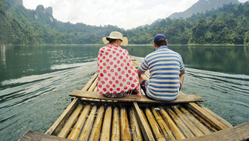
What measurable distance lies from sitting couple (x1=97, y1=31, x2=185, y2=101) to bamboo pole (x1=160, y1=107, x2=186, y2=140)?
0.96ft

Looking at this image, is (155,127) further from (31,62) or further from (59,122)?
(31,62)

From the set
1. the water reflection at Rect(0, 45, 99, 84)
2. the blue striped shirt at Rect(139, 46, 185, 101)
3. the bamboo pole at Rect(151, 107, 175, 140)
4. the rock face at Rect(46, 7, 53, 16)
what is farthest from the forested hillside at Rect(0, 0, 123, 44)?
the bamboo pole at Rect(151, 107, 175, 140)

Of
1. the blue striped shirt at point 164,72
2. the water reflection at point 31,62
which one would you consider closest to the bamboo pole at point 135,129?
the blue striped shirt at point 164,72

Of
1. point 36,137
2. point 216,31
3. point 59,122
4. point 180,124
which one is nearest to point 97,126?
point 59,122

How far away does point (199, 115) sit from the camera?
279 centimetres

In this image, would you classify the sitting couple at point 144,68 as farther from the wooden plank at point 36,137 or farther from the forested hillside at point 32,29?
the forested hillside at point 32,29

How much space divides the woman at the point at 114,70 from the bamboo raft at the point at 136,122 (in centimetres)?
28

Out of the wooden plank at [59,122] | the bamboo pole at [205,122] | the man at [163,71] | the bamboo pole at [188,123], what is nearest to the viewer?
the wooden plank at [59,122]

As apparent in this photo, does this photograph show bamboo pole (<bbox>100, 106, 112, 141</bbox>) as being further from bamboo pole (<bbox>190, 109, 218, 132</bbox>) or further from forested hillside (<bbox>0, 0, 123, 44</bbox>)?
forested hillside (<bbox>0, 0, 123, 44</bbox>)

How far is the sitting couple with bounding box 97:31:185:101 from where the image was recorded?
8.74 feet

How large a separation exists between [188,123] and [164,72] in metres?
0.96

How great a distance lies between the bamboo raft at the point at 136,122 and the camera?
6.25 ft

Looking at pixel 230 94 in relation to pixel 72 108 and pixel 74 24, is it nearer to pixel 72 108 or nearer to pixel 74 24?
pixel 72 108

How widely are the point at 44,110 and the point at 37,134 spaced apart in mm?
3020
